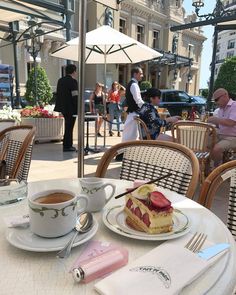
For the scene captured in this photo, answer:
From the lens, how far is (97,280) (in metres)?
0.67

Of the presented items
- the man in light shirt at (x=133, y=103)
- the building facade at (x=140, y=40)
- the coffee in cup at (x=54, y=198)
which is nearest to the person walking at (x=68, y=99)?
the man in light shirt at (x=133, y=103)

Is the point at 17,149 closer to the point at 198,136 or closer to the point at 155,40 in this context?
the point at 198,136

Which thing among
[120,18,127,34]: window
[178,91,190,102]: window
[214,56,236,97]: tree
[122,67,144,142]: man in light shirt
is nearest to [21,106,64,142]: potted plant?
[122,67,144,142]: man in light shirt

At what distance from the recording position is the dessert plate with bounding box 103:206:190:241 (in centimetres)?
85

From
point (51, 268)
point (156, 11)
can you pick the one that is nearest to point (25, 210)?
point (51, 268)

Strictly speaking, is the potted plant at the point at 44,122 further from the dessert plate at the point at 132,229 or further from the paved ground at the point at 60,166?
the dessert plate at the point at 132,229

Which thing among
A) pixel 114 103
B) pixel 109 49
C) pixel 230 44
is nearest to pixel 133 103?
pixel 109 49

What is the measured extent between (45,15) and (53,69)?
14.9 m

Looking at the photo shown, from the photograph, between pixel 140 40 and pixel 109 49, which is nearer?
pixel 109 49

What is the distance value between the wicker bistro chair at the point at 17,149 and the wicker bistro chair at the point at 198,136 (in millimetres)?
1945

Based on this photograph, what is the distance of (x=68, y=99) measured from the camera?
5371 millimetres

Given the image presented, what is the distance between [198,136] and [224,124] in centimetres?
35

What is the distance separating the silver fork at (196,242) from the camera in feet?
2.63

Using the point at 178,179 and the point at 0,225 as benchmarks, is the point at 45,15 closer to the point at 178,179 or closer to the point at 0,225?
the point at 178,179
